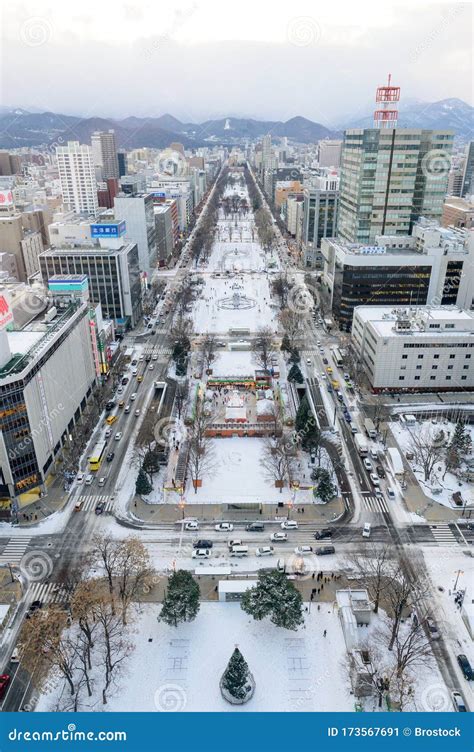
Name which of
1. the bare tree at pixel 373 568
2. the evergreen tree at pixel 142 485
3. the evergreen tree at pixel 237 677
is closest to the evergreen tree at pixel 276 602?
the evergreen tree at pixel 237 677

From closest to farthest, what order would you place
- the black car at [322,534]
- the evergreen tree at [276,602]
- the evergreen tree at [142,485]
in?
the evergreen tree at [276,602]
the black car at [322,534]
the evergreen tree at [142,485]

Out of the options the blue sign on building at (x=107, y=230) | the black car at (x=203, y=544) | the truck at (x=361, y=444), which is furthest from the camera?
the blue sign on building at (x=107, y=230)

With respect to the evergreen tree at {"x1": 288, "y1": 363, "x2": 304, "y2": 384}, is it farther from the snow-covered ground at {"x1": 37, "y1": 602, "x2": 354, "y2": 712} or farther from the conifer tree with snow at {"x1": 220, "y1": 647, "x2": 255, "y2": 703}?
the conifer tree with snow at {"x1": 220, "y1": 647, "x2": 255, "y2": 703}

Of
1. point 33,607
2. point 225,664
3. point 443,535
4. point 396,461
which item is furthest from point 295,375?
point 33,607

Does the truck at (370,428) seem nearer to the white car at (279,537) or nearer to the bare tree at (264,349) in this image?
the bare tree at (264,349)

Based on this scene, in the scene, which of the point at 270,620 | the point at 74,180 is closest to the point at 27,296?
the point at 270,620

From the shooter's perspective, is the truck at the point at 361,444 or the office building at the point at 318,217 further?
the office building at the point at 318,217
